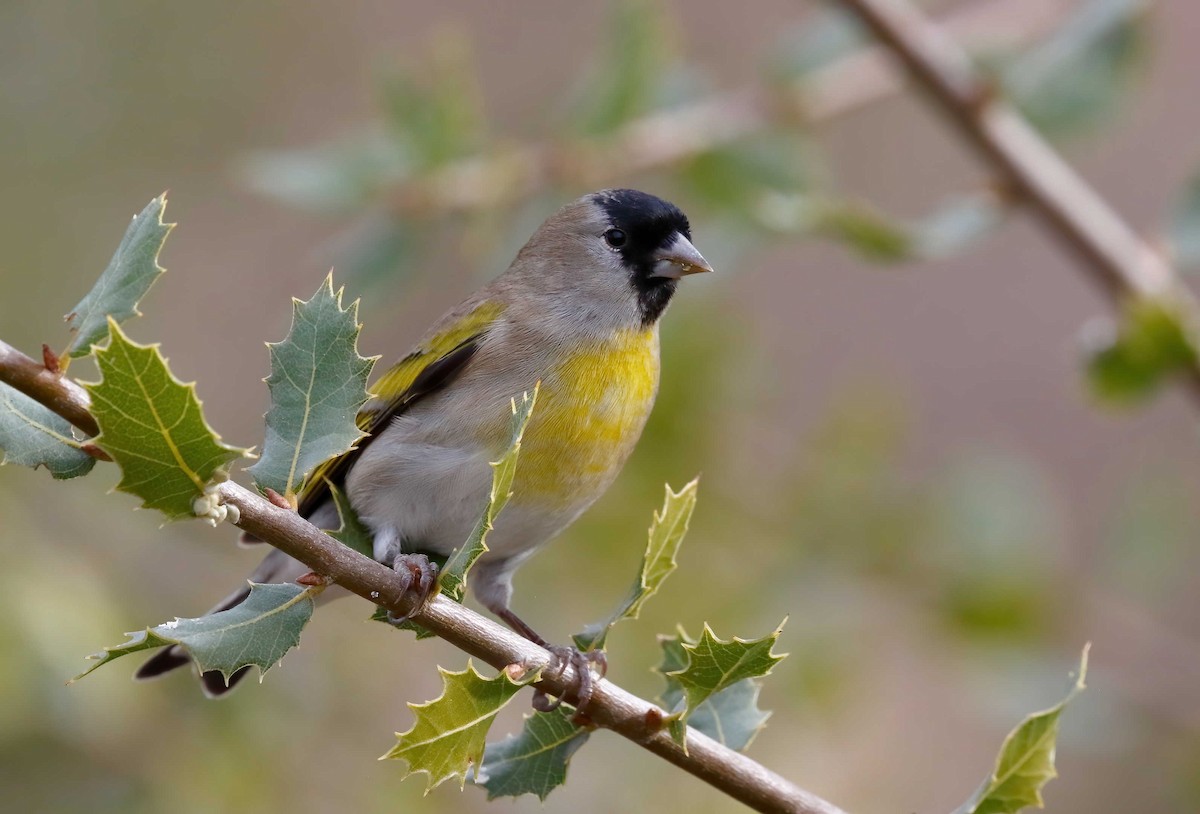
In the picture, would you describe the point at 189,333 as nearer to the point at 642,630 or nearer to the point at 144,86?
the point at 144,86

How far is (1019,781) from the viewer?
218 cm

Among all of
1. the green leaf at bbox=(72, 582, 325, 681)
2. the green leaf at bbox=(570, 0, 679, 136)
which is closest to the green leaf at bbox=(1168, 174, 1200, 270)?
the green leaf at bbox=(570, 0, 679, 136)

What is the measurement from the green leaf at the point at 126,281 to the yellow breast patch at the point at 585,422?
1479 mm

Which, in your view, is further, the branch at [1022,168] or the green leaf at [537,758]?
the branch at [1022,168]

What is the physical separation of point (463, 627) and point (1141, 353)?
2.48 m

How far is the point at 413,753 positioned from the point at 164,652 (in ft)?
5.59

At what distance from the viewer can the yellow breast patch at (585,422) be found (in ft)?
11.0

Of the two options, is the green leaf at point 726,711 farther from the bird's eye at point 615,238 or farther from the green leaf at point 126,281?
the bird's eye at point 615,238

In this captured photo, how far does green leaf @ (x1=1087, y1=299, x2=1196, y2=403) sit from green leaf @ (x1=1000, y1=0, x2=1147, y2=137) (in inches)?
32.0

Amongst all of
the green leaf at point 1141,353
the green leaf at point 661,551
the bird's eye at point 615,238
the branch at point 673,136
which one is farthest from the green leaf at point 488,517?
the branch at point 673,136

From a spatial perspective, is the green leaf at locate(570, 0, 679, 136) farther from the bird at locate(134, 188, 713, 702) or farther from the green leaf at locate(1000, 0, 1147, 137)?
the green leaf at locate(1000, 0, 1147, 137)

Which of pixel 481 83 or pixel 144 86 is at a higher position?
pixel 481 83

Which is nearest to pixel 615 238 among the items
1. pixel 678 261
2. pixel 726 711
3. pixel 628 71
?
pixel 678 261

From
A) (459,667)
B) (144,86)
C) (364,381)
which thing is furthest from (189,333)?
(364,381)
